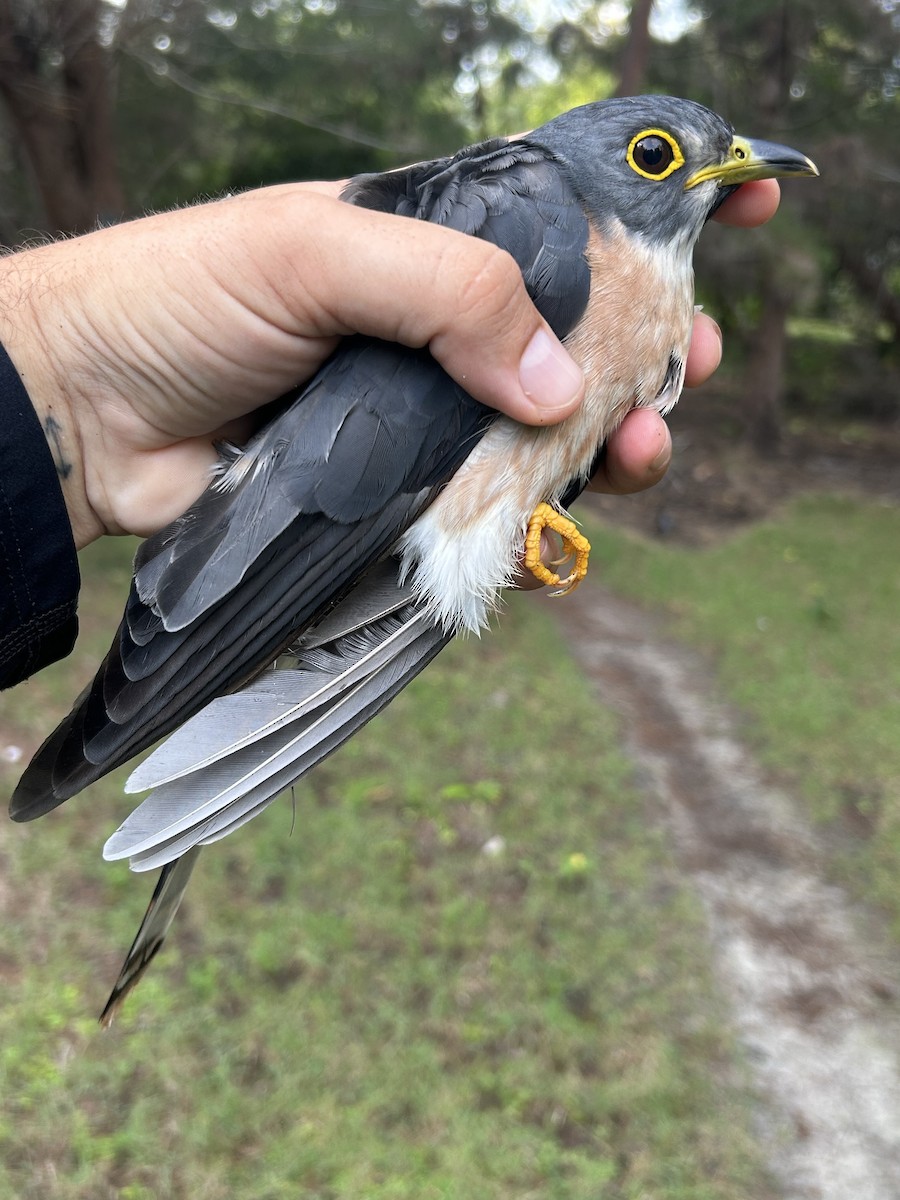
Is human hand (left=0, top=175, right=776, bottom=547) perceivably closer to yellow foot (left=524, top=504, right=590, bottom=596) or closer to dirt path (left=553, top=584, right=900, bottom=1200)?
yellow foot (left=524, top=504, right=590, bottom=596)

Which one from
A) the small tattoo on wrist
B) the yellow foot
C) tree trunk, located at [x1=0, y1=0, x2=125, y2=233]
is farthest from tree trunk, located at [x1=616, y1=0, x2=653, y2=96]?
the small tattoo on wrist

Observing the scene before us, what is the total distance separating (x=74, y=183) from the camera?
31.0 ft

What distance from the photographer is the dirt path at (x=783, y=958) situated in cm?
449

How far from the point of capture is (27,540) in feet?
8.14

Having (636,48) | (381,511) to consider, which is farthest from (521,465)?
(636,48)

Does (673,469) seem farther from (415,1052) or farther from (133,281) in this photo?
(133,281)

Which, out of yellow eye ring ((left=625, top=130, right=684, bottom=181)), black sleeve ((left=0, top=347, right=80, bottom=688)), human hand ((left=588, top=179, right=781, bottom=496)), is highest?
yellow eye ring ((left=625, top=130, right=684, bottom=181))

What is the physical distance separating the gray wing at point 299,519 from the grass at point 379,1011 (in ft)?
8.32

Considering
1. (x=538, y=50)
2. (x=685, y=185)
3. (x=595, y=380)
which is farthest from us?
(x=538, y=50)

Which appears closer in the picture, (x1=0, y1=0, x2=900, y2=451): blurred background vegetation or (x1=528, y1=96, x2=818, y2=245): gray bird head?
(x1=528, y1=96, x2=818, y2=245): gray bird head

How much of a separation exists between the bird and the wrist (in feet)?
1.65

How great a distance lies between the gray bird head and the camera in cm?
272

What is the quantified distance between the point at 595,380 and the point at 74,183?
9.14 metres

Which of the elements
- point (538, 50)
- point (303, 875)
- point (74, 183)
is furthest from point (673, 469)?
point (303, 875)
